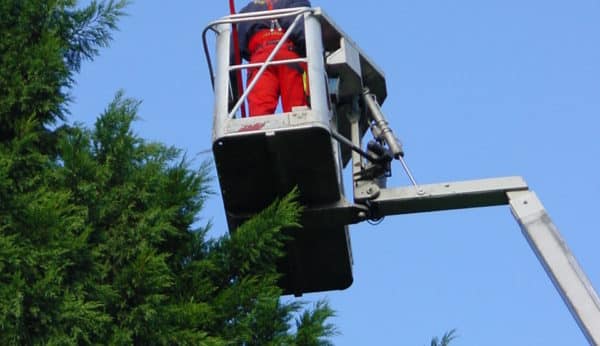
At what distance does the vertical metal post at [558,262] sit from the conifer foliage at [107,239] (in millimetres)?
1497

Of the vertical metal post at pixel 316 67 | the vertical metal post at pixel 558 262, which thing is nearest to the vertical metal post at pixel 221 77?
the vertical metal post at pixel 316 67

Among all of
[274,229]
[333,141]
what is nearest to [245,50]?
[333,141]

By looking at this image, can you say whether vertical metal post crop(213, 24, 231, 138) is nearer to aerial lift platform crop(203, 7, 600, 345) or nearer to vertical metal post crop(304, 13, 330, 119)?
aerial lift platform crop(203, 7, 600, 345)

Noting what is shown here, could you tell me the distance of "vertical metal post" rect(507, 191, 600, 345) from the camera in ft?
27.2

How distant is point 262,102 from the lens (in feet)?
31.2

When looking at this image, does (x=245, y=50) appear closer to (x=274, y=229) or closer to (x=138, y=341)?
(x=274, y=229)

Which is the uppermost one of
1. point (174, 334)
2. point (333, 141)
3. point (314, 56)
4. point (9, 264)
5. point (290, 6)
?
point (290, 6)

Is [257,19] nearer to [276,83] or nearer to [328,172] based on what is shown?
[276,83]

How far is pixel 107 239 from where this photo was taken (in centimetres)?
790

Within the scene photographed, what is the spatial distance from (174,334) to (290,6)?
11.8 feet

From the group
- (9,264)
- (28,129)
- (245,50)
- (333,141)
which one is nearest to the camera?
(9,264)

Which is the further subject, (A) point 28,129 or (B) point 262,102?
(B) point 262,102

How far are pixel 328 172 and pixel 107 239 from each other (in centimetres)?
174

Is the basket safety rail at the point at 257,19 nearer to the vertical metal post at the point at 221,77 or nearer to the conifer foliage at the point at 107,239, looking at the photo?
the vertical metal post at the point at 221,77
